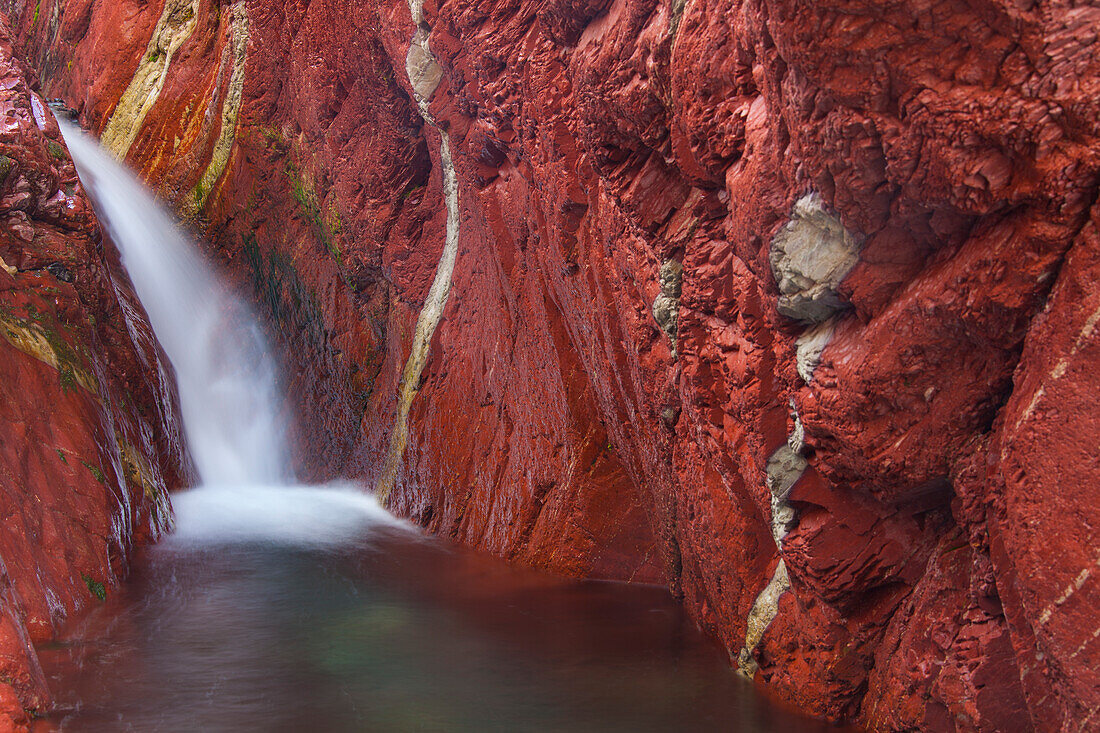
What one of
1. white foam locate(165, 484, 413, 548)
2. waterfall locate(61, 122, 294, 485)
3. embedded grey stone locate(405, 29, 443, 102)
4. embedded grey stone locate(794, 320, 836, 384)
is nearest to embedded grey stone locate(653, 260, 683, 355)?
embedded grey stone locate(794, 320, 836, 384)

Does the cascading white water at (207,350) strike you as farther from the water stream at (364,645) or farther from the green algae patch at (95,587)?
the green algae patch at (95,587)

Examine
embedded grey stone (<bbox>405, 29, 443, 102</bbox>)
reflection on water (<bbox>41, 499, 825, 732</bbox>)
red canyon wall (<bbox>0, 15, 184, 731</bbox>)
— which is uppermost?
embedded grey stone (<bbox>405, 29, 443, 102</bbox>)

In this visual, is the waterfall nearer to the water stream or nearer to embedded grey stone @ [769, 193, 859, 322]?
the water stream

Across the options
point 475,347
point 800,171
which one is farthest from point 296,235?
point 800,171

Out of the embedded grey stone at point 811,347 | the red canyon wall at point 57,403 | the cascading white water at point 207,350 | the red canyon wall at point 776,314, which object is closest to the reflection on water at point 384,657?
the red canyon wall at point 57,403

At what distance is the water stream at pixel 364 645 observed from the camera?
144 inches

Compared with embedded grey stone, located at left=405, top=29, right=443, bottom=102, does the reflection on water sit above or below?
below

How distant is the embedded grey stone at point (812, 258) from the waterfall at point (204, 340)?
796 cm

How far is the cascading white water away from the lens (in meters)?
9.46

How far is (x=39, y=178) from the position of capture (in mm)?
6402

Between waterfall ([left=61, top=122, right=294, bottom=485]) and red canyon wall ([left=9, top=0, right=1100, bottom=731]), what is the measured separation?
273cm

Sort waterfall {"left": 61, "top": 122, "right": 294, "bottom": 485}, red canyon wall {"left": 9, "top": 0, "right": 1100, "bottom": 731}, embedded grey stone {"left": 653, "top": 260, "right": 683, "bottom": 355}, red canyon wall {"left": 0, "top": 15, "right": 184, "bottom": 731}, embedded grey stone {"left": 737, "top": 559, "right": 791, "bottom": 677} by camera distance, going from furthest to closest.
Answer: waterfall {"left": 61, "top": 122, "right": 294, "bottom": 485}, red canyon wall {"left": 0, "top": 15, "right": 184, "bottom": 731}, embedded grey stone {"left": 653, "top": 260, "right": 683, "bottom": 355}, embedded grey stone {"left": 737, "top": 559, "right": 791, "bottom": 677}, red canyon wall {"left": 9, "top": 0, "right": 1100, "bottom": 731}

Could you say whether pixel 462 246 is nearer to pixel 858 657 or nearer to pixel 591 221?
pixel 591 221

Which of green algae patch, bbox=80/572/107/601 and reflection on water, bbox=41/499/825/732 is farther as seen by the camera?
green algae patch, bbox=80/572/107/601
